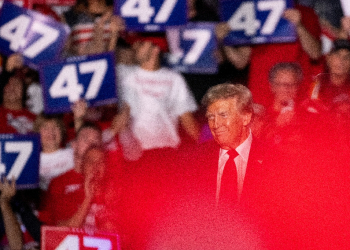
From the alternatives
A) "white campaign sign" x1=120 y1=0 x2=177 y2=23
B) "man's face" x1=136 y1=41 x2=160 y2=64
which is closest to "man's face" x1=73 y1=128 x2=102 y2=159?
"man's face" x1=136 y1=41 x2=160 y2=64

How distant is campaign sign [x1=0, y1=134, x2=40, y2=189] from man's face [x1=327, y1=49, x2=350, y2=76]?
1977 millimetres

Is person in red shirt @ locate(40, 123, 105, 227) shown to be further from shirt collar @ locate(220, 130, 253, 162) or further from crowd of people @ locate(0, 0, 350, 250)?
shirt collar @ locate(220, 130, 253, 162)

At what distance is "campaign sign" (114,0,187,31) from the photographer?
4.23m

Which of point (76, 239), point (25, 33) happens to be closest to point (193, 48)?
point (25, 33)

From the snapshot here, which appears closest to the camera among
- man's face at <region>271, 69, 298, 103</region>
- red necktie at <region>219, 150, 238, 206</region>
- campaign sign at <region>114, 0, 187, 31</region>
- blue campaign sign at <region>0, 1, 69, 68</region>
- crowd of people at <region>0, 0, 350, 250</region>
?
crowd of people at <region>0, 0, 350, 250</region>

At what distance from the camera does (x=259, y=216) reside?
2.40 metres

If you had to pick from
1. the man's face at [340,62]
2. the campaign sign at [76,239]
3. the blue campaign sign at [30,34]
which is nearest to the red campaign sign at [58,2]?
the blue campaign sign at [30,34]

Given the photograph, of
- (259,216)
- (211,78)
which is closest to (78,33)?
(211,78)

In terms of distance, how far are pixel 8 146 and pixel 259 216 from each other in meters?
2.11

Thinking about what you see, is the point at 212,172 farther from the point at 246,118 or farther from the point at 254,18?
the point at 254,18

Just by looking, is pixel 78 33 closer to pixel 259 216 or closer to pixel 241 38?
pixel 241 38

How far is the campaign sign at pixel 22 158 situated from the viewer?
12.8 ft

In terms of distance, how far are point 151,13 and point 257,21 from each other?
764 millimetres

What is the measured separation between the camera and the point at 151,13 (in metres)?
4.25
